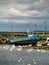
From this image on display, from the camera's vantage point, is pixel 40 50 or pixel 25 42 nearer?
pixel 40 50

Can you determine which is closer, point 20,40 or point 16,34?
point 20,40

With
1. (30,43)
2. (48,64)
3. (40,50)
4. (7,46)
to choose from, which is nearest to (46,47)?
(40,50)

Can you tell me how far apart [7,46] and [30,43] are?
5.33m

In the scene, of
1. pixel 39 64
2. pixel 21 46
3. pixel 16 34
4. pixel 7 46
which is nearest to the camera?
pixel 39 64

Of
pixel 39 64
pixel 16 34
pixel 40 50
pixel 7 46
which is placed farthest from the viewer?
pixel 16 34

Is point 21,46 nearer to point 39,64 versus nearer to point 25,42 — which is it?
point 25,42

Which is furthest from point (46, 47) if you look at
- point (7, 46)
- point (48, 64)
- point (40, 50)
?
point (48, 64)

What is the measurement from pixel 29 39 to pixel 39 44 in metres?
3.44

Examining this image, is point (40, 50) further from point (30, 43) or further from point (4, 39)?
point (4, 39)

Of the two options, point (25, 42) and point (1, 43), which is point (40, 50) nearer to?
point (25, 42)

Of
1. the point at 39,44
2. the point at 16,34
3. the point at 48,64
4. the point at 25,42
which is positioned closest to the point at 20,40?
the point at 25,42

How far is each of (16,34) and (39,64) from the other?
2802cm

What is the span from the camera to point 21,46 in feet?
132

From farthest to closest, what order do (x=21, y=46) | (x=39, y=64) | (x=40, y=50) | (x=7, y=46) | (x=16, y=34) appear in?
(x=16, y=34) < (x=7, y=46) < (x=21, y=46) < (x=40, y=50) < (x=39, y=64)
